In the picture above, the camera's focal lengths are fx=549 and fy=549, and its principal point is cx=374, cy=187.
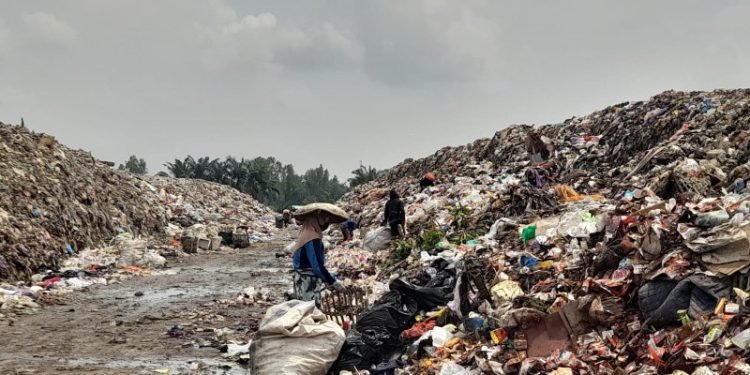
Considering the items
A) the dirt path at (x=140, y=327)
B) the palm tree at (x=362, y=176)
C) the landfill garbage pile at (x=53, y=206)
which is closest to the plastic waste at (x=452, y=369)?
the dirt path at (x=140, y=327)

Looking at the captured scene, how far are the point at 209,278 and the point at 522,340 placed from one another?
7.19 meters

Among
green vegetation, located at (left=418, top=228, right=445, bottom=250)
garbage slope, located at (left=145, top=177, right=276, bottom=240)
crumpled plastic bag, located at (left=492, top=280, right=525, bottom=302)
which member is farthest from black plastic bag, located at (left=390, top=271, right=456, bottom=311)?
garbage slope, located at (left=145, top=177, right=276, bottom=240)

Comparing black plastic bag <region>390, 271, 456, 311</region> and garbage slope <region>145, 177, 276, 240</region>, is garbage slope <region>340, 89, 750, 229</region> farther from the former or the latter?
garbage slope <region>145, 177, 276, 240</region>

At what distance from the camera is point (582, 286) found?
4367 mm

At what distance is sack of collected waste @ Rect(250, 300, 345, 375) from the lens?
3.84m

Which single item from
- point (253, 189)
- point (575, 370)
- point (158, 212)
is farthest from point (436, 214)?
point (253, 189)

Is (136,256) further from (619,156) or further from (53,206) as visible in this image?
(619,156)

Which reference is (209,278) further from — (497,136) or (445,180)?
(497,136)

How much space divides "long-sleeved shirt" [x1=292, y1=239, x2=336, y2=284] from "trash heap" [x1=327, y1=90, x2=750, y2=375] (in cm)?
55

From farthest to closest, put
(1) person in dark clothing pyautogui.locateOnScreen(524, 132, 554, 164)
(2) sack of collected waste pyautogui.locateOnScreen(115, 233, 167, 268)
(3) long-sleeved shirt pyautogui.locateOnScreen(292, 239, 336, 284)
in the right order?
(1) person in dark clothing pyautogui.locateOnScreen(524, 132, 554, 164) < (2) sack of collected waste pyautogui.locateOnScreen(115, 233, 167, 268) < (3) long-sleeved shirt pyautogui.locateOnScreen(292, 239, 336, 284)

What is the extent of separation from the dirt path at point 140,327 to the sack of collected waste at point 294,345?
29.3 inches

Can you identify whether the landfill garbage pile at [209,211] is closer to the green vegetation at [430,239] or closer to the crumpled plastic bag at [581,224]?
the green vegetation at [430,239]

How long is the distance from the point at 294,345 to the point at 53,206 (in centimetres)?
938

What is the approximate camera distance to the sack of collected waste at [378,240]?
998 cm
